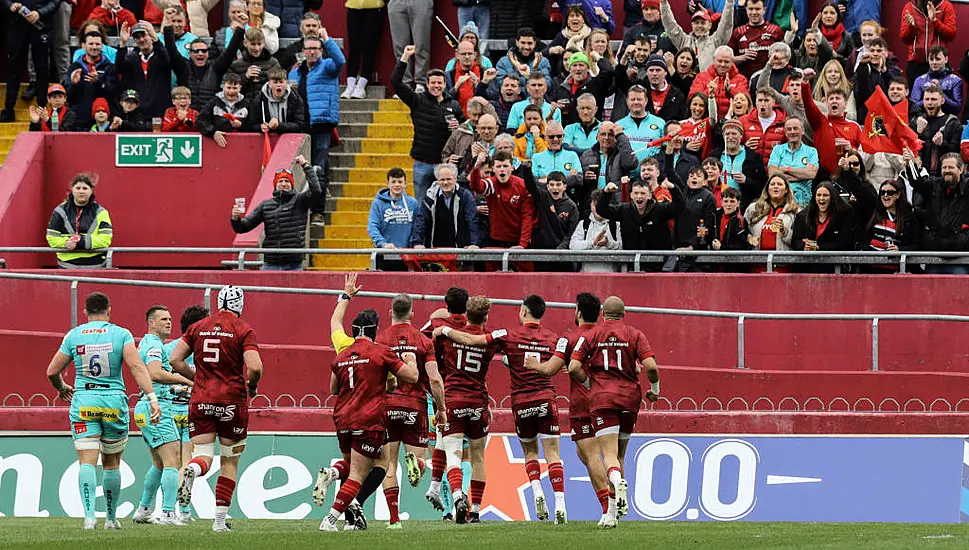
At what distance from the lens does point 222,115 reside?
2395 cm

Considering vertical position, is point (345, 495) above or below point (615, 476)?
below

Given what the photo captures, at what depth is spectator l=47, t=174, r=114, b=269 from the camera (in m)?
21.5

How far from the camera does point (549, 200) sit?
21234mm

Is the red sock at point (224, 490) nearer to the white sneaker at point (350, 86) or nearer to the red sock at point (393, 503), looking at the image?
the red sock at point (393, 503)

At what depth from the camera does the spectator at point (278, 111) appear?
23688mm

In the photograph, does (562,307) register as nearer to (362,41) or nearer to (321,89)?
(321,89)

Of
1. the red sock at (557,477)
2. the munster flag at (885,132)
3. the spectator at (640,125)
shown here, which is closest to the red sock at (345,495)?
the red sock at (557,477)

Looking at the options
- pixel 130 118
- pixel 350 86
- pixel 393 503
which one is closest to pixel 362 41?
pixel 350 86

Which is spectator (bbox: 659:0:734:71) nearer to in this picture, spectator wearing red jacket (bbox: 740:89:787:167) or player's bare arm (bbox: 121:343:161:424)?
spectator wearing red jacket (bbox: 740:89:787:167)

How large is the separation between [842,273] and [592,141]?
Answer: 3.28 metres

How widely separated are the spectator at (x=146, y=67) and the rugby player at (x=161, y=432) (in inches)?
324

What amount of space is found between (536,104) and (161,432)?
792 centimetres

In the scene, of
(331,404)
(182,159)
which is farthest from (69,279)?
(182,159)

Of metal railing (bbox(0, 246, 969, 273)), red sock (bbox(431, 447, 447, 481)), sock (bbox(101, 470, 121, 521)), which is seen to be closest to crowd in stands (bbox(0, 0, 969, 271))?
metal railing (bbox(0, 246, 969, 273))
